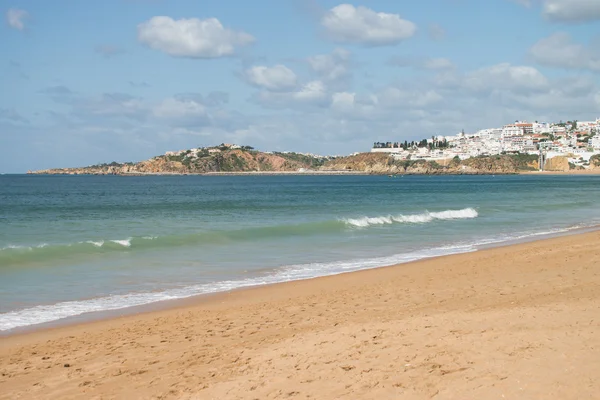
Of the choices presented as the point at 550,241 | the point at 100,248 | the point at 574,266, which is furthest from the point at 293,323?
the point at 550,241

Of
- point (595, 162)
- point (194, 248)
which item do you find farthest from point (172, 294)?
point (595, 162)

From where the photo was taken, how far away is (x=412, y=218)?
1282 inches

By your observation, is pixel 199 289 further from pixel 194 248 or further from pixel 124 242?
pixel 124 242

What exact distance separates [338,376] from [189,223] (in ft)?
83.4

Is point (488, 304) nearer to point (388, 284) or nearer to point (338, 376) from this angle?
point (388, 284)

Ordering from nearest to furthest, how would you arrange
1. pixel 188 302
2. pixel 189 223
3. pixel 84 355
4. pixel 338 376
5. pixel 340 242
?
pixel 338 376 < pixel 84 355 < pixel 188 302 < pixel 340 242 < pixel 189 223

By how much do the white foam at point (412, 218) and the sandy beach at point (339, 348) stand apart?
18.0 m

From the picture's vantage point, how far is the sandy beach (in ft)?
18.5

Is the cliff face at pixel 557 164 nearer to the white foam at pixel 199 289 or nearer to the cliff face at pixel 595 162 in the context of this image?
the cliff face at pixel 595 162

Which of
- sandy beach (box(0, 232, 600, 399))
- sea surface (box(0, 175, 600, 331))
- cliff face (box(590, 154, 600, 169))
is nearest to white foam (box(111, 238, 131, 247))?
sea surface (box(0, 175, 600, 331))

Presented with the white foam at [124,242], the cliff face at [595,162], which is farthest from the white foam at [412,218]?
the cliff face at [595,162]

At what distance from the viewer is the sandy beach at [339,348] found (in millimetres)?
5645

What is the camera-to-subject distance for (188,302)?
1138cm

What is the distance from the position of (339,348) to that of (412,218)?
26.4 m
